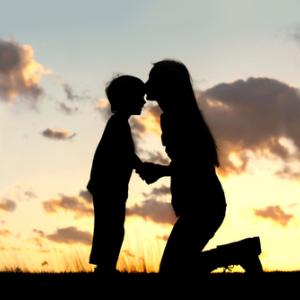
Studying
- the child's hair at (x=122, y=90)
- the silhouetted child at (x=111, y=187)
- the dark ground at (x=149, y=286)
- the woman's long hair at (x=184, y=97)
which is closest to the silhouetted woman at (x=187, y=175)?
the woman's long hair at (x=184, y=97)

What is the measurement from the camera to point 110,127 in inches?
398

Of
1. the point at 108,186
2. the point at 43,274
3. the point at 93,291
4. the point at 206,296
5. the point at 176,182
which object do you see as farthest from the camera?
the point at 43,274

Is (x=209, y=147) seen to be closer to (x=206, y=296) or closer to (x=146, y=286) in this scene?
(x=206, y=296)

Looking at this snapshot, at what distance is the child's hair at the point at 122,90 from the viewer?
33.6ft

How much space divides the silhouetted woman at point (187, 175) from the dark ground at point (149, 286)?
249mm

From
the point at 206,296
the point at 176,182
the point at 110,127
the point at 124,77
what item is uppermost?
the point at 124,77

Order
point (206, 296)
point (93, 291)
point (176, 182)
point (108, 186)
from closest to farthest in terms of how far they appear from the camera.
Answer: point (176, 182), point (206, 296), point (93, 291), point (108, 186)

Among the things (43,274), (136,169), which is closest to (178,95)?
(136,169)

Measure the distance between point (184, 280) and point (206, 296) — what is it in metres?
0.51

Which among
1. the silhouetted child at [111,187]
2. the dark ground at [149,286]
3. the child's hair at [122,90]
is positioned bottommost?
the dark ground at [149,286]

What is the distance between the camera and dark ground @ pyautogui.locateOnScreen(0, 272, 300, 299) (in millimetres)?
7586

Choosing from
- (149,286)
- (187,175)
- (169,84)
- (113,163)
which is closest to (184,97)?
(169,84)

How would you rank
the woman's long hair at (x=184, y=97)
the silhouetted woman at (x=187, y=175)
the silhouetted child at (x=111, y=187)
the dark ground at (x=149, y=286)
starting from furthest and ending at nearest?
the silhouetted child at (x=111, y=187)
the dark ground at (x=149, y=286)
the woman's long hair at (x=184, y=97)
the silhouetted woman at (x=187, y=175)

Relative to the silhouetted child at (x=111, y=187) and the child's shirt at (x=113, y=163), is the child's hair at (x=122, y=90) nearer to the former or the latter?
the silhouetted child at (x=111, y=187)
